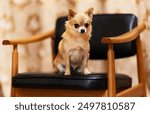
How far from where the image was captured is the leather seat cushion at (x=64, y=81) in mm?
1663

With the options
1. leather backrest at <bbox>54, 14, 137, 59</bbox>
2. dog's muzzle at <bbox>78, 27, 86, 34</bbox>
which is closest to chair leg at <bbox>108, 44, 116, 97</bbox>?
dog's muzzle at <bbox>78, 27, 86, 34</bbox>

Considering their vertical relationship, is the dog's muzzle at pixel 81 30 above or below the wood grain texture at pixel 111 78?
above

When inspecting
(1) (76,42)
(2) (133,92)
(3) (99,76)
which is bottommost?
(2) (133,92)

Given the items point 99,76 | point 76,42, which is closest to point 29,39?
point 76,42

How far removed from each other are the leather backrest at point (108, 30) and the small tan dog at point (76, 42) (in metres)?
0.29

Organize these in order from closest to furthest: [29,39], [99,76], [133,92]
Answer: [99,76]
[133,92]
[29,39]

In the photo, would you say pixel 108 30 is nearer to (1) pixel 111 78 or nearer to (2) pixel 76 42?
(2) pixel 76 42

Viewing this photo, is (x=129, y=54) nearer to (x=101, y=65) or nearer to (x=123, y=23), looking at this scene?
(x=123, y=23)

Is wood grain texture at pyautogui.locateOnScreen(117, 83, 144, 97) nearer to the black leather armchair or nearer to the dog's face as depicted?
the black leather armchair

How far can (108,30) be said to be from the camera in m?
2.16

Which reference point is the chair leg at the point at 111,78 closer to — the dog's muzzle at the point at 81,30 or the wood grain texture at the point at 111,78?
the wood grain texture at the point at 111,78

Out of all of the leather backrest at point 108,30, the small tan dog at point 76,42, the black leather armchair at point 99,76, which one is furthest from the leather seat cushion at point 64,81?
the leather backrest at point 108,30

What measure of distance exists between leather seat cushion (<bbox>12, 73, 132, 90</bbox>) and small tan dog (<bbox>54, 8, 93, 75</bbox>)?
0.12 meters

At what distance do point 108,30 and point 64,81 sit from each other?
60cm
